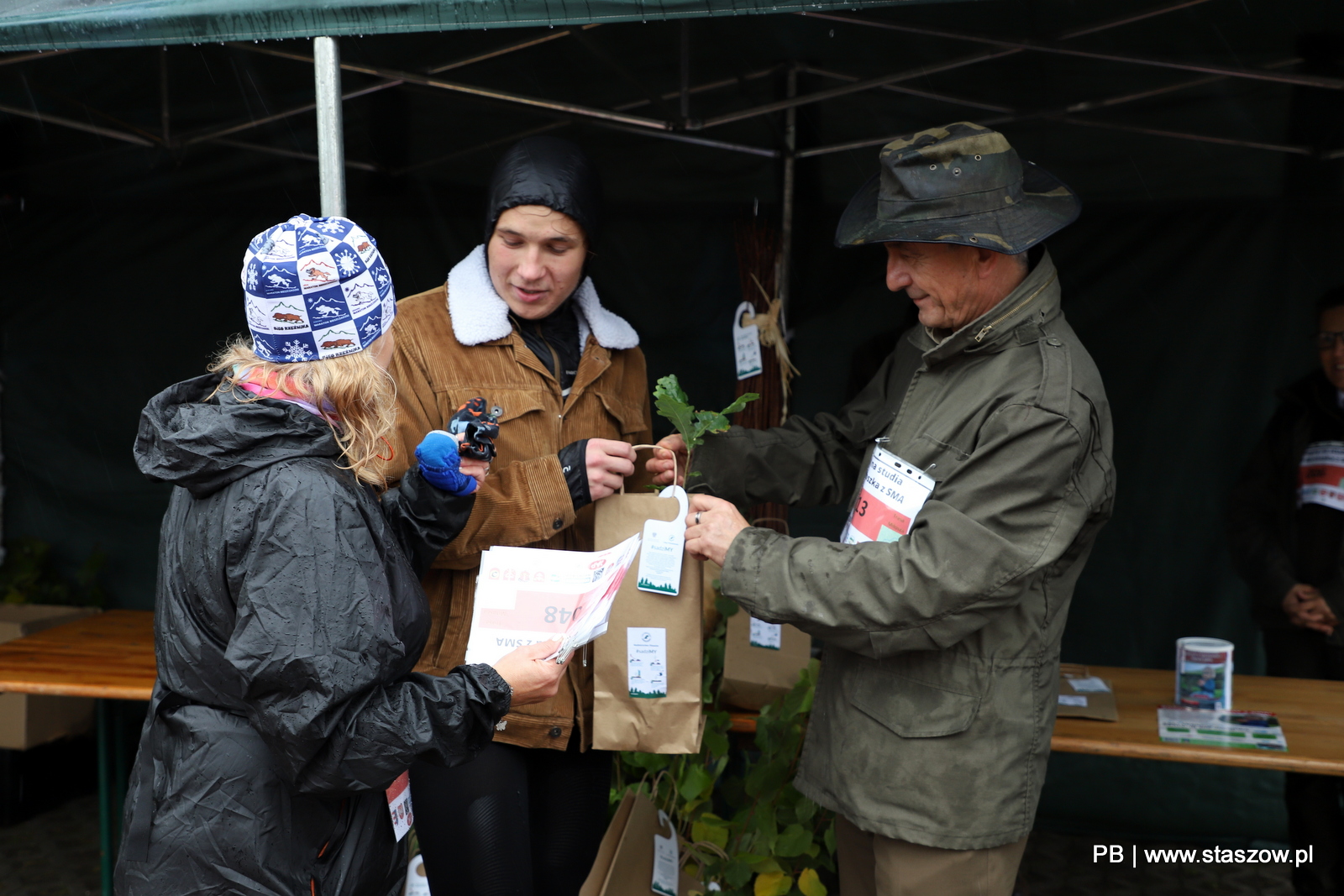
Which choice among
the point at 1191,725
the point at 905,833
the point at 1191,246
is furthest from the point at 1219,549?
the point at 905,833

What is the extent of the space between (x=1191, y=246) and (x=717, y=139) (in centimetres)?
177

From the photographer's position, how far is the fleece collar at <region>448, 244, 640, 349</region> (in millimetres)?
2084

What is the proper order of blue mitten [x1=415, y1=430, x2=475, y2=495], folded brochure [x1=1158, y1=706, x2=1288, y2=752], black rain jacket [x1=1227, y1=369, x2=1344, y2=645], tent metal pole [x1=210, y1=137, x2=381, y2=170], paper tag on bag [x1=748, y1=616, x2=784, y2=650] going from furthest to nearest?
tent metal pole [x1=210, y1=137, x2=381, y2=170] < black rain jacket [x1=1227, y1=369, x2=1344, y2=645] < paper tag on bag [x1=748, y1=616, x2=784, y2=650] < folded brochure [x1=1158, y1=706, x2=1288, y2=752] < blue mitten [x1=415, y1=430, x2=475, y2=495]

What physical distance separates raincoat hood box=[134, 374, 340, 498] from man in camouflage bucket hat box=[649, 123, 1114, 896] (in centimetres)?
81

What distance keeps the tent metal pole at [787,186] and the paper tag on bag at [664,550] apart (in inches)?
73.7

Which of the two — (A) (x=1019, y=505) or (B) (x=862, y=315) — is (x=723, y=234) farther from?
(A) (x=1019, y=505)

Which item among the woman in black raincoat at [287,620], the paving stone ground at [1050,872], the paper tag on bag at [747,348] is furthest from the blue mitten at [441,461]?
the paving stone ground at [1050,872]

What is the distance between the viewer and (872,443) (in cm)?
234

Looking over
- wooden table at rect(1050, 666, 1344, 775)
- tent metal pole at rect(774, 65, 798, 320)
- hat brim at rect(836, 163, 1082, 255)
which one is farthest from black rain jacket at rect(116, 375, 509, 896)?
tent metal pole at rect(774, 65, 798, 320)

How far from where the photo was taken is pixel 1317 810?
3.33 metres

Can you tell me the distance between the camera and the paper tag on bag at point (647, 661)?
2.09 m

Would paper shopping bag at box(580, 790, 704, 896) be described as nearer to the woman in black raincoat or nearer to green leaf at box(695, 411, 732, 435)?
the woman in black raincoat

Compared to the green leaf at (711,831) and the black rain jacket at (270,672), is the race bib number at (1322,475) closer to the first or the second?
the green leaf at (711,831)

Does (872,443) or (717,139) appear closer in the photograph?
(872,443)
